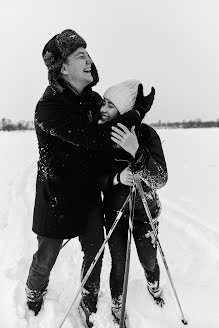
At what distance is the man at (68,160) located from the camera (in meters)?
3.03

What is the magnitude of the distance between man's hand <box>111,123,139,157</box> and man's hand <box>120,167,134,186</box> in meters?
0.19

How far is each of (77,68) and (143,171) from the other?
1.06m

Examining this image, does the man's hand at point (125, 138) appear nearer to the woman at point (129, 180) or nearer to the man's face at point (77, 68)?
the woman at point (129, 180)

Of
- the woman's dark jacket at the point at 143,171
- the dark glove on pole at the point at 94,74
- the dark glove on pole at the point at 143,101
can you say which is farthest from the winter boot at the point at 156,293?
the dark glove on pole at the point at 94,74

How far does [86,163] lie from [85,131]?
410 mm

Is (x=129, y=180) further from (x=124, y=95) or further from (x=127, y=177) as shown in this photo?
(x=124, y=95)

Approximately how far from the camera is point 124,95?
A: 326 centimetres

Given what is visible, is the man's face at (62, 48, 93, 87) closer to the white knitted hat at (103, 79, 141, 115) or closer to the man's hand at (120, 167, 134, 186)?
the white knitted hat at (103, 79, 141, 115)

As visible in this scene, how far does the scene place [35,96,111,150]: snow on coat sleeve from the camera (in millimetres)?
2986

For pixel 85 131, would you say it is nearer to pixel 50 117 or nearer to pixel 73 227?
pixel 50 117

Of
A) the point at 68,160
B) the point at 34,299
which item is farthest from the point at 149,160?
the point at 34,299

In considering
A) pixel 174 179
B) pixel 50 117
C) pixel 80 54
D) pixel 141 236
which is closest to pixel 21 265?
pixel 141 236

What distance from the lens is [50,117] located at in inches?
118

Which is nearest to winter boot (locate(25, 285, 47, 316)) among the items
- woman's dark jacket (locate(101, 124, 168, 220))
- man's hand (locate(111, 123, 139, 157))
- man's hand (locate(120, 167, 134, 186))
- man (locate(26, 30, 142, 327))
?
man (locate(26, 30, 142, 327))
